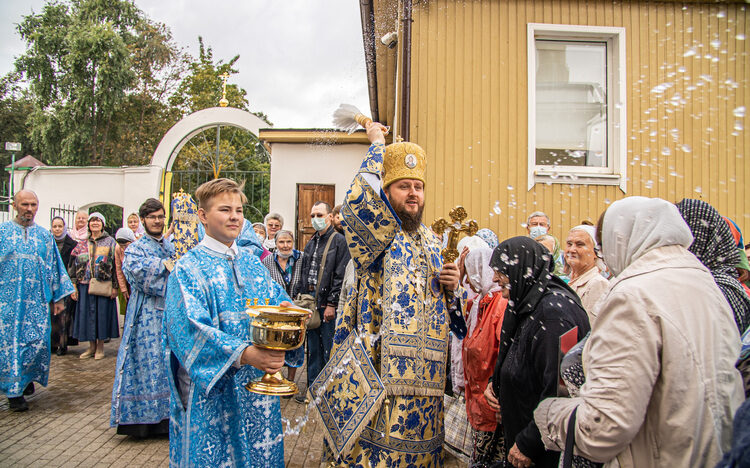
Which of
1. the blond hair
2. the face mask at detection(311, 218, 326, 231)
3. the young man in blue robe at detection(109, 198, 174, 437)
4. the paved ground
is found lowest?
the paved ground

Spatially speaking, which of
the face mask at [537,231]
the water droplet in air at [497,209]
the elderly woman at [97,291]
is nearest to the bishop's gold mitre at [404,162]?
the face mask at [537,231]

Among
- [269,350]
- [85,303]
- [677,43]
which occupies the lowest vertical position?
[85,303]

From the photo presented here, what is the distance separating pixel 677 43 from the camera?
6.85 metres

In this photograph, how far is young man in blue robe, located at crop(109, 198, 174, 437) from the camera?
445 cm

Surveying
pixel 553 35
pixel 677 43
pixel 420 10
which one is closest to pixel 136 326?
pixel 420 10

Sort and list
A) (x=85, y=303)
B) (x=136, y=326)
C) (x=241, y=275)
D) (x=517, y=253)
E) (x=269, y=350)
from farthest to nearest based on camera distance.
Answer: (x=85, y=303) → (x=136, y=326) → (x=241, y=275) → (x=517, y=253) → (x=269, y=350)

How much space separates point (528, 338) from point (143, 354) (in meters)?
3.64

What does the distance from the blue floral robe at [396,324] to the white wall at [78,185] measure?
12807 millimetres

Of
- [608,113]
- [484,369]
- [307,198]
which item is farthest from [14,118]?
[484,369]

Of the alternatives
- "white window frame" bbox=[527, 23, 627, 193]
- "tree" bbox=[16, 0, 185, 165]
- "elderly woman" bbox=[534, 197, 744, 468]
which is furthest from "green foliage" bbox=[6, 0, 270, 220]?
"elderly woman" bbox=[534, 197, 744, 468]

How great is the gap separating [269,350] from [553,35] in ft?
21.1

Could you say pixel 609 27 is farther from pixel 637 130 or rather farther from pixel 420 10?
pixel 420 10

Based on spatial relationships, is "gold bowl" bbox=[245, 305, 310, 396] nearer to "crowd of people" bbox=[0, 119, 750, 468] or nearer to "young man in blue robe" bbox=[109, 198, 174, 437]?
"crowd of people" bbox=[0, 119, 750, 468]

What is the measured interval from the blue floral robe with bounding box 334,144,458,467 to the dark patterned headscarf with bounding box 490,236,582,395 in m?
0.46
